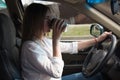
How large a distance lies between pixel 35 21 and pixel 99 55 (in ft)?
1.83

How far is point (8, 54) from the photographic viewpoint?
100 inches

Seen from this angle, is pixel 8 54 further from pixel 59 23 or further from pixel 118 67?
pixel 118 67

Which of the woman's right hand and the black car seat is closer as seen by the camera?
the woman's right hand

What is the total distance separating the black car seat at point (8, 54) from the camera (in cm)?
251

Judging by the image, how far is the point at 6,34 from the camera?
8.46 ft

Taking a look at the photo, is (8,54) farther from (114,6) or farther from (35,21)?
(114,6)

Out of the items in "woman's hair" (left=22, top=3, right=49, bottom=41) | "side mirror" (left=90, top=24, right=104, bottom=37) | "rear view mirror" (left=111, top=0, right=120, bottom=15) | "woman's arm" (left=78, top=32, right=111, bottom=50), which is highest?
"rear view mirror" (left=111, top=0, right=120, bottom=15)

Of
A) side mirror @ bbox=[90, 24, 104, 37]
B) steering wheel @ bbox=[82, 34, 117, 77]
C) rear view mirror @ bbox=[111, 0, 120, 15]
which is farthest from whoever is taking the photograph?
side mirror @ bbox=[90, 24, 104, 37]

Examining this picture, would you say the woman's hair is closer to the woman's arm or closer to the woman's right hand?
the woman's right hand

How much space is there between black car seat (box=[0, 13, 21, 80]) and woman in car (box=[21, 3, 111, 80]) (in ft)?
0.29

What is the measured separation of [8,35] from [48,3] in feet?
1.31

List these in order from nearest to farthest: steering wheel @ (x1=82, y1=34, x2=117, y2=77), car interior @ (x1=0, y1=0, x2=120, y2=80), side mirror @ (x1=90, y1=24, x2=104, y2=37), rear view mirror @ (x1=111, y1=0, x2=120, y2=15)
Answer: rear view mirror @ (x1=111, y1=0, x2=120, y2=15)
car interior @ (x1=0, y1=0, x2=120, y2=80)
steering wheel @ (x1=82, y1=34, x2=117, y2=77)
side mirror @ (x1=90, y1=24, x2=104, y2=37)

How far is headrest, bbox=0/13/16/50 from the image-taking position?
253 cm

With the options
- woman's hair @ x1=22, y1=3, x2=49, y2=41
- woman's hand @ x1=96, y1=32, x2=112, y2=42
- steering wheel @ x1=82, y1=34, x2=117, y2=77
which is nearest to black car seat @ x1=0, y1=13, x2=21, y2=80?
woman's hair @ x1=22, y1=3, x2=49, y2=41
